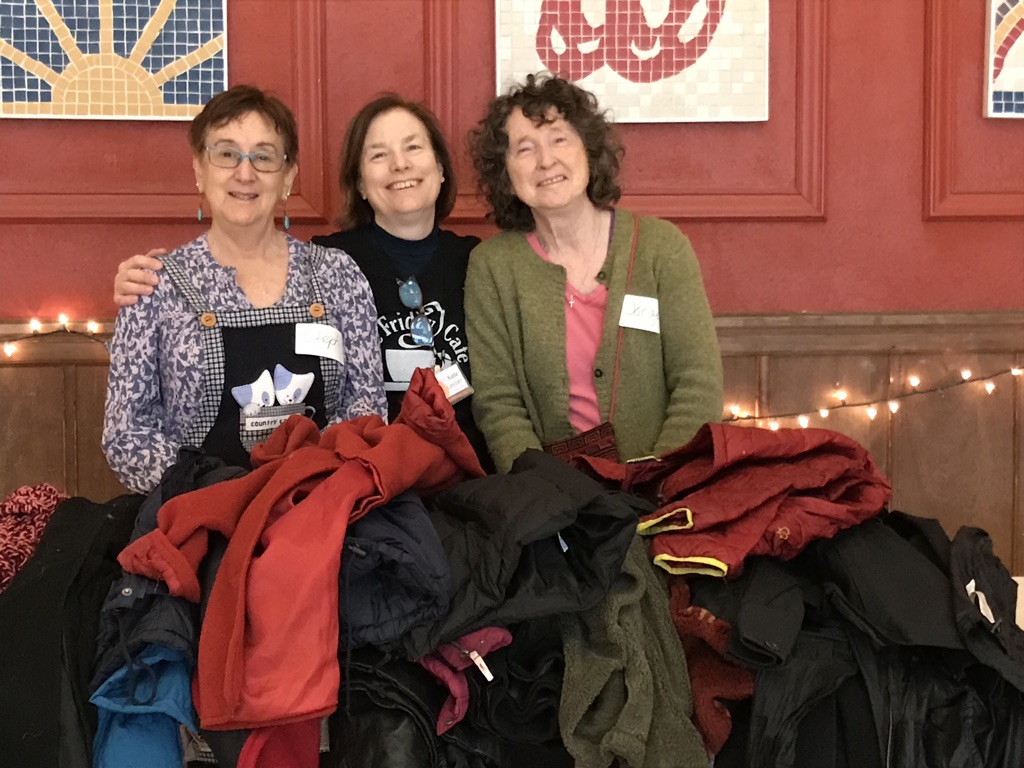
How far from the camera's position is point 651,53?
261 cm

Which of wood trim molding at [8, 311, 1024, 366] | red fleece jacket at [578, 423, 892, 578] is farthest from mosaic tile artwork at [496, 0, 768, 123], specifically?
red fleece jacket at [578, 423, 892, 578]

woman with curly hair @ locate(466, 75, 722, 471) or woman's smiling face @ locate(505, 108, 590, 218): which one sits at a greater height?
woman's smiling face @ locate(505, 108, 590, 218)

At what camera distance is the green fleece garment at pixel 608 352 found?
2.22 metres

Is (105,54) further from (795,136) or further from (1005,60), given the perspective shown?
(1005,60)

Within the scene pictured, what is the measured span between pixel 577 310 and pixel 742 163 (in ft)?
2.46

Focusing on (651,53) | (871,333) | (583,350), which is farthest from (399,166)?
(871,333)

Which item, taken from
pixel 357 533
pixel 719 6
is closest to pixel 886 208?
pixel 719 6

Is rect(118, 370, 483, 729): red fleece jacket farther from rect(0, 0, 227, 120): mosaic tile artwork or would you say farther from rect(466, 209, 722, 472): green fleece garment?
rect(0, 0, 227, 120): mosaic tile artwork

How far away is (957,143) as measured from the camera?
106 inches

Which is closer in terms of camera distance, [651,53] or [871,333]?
[651,53]

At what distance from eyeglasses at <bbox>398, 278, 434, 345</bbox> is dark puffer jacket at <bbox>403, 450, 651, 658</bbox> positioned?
0.67 metres

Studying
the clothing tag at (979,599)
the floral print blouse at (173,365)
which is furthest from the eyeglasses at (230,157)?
the clothing tag at (979,599)

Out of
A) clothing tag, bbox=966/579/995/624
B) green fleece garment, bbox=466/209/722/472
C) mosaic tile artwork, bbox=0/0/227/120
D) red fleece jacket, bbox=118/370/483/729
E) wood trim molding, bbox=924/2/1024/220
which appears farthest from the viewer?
wood trim molding, bbox=924/2/1024/220

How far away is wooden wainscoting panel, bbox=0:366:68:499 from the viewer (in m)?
2.58
